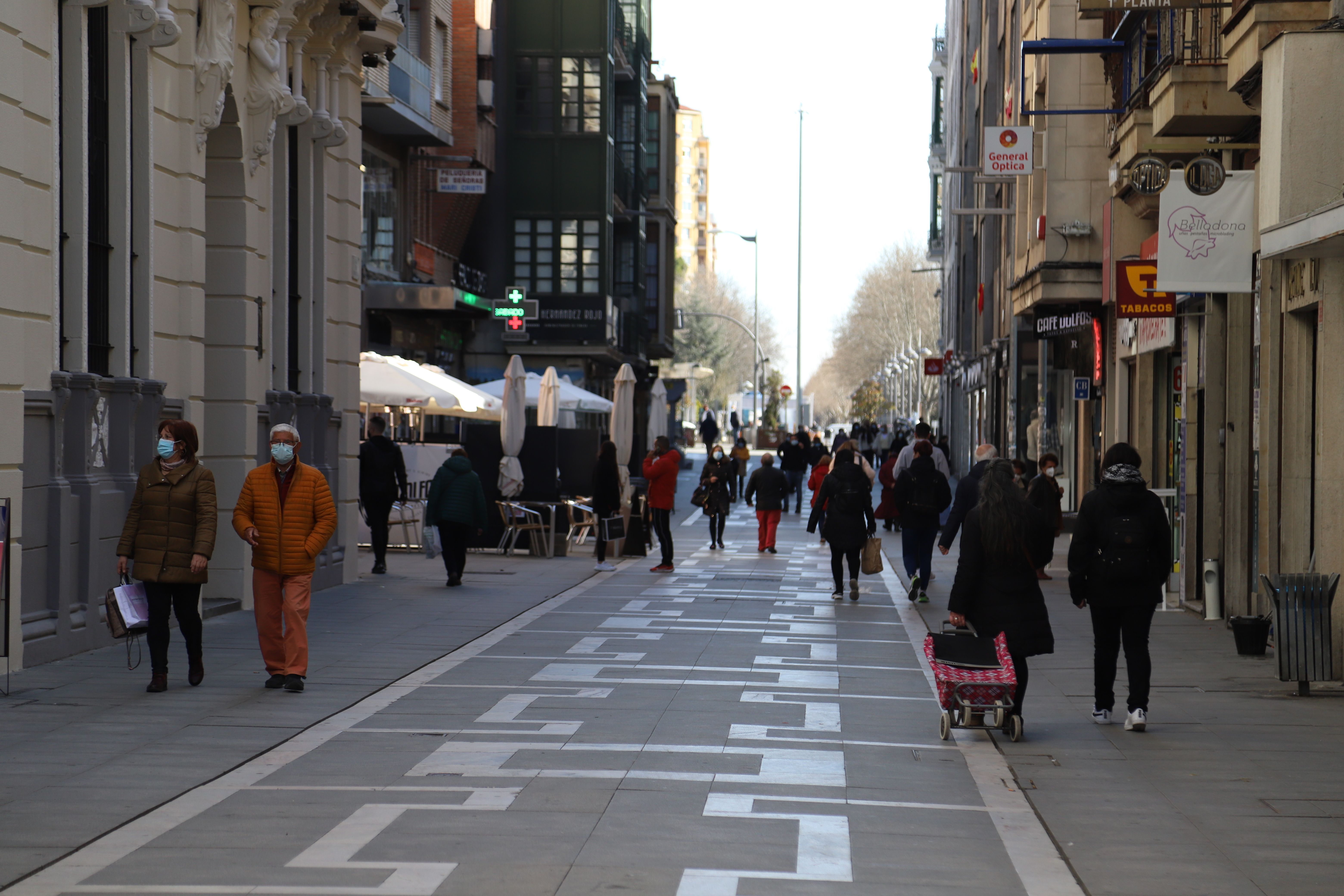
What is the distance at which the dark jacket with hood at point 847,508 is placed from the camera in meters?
18.3

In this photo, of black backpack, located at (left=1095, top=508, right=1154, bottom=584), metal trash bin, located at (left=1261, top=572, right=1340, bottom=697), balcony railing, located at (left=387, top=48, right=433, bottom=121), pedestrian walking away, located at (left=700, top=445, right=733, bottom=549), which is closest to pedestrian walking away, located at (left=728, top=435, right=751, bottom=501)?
pedestrian walking away, located at (left=700, top=445, right=733, bottom=549)

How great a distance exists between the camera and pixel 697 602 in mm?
17438

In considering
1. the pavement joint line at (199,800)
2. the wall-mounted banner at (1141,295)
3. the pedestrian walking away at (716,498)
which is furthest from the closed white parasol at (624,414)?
the pavement joint line at (199,800)

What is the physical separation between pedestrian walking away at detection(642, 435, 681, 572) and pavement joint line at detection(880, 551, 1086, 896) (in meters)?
11.7

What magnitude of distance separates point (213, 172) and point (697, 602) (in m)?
6.50

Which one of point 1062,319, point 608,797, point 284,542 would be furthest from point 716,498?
point 608,797

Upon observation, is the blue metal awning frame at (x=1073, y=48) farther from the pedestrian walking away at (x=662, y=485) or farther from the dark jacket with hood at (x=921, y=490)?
the pedestrian walking away at (x=662, y=485)

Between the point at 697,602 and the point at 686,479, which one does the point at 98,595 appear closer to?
the point at 697,602

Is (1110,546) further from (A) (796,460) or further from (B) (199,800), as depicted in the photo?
(A) (796,460)

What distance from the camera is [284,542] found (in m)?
10.6

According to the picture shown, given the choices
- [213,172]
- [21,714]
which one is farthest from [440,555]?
[21,714]

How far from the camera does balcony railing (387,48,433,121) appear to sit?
31.6 metres

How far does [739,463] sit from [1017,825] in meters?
36.2

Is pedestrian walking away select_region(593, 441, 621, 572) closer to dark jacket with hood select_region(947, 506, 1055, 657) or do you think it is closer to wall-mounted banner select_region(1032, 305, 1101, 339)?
wall-mounted banner select_region(1032, 305, 1101, 339)
